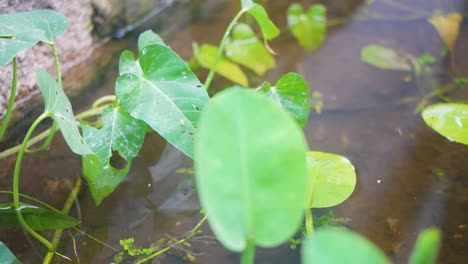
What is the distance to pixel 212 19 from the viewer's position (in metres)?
1.77

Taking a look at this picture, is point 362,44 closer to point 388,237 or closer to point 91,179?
point 388,237

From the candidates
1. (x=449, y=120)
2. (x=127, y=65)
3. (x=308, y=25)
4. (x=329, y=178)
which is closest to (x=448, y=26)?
(x=308, y=25)

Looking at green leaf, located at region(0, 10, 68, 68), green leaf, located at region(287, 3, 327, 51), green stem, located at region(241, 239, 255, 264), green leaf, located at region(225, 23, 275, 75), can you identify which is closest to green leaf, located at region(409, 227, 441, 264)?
green stem, located at region(241, 239, 255, 264)

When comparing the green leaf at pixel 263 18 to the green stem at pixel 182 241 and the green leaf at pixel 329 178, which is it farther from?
the green stem at pixel 182 241

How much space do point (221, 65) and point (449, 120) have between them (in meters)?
0.68

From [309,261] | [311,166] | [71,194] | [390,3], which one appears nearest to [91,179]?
[71,194]

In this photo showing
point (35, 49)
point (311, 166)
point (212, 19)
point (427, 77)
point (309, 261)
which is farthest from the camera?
point (212, 19)

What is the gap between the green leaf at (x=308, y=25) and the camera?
168cm

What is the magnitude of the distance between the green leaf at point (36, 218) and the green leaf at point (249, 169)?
0.52 m

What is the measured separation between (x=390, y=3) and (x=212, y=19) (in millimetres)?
704

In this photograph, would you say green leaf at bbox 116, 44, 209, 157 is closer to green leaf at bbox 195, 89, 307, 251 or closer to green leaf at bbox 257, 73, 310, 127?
green leaf at bbox 257, 73, 310, 127

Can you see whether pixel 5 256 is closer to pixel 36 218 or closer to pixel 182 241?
pixel 36 218

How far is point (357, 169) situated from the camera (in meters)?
1.15

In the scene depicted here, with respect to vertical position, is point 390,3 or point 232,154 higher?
point 232,154
